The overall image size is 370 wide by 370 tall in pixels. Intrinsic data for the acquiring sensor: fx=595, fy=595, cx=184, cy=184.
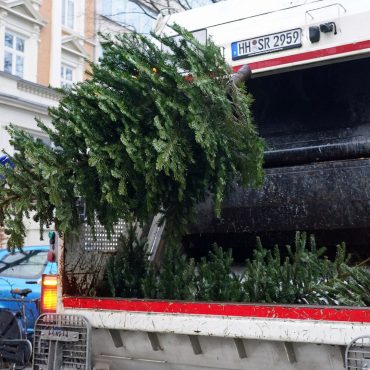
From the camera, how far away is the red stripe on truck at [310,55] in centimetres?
Result: 324

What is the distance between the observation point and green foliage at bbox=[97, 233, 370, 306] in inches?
94.5

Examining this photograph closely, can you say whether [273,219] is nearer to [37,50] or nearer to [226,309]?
[226,309]

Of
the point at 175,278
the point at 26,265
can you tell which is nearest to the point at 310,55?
the point at 175,278

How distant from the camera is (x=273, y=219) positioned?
339 centimetres

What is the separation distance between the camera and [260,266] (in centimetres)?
266

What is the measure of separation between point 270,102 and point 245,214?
824mm

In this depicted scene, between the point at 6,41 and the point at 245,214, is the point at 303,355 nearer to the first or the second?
the point at 245,214

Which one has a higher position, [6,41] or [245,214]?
[6,41]

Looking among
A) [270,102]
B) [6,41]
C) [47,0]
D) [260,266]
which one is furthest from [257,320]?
[47,0]

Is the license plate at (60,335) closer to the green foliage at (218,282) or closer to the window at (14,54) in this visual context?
the green foliage at (218,282)

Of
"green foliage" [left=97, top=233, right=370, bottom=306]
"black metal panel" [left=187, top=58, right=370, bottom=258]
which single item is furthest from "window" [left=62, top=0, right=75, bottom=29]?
"green foliage" [left=97, top=233, right=370, bottom=306]

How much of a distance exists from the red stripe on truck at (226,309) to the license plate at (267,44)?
174cm

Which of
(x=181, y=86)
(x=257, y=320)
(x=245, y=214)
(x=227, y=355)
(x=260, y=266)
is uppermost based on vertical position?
(x=181, y=86)

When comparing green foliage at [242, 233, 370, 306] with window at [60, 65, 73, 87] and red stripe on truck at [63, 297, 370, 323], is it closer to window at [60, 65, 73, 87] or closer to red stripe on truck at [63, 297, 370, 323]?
red stripe on truck at [63, 297, 370, 323]
